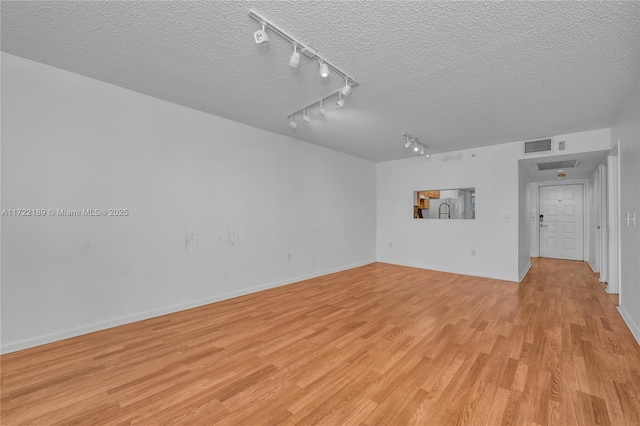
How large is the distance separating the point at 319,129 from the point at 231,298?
2.93 metres

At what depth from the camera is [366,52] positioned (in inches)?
84.0

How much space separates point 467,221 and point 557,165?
208cm

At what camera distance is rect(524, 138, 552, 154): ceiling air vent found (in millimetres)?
4412

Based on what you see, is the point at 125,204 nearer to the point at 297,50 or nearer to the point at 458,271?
the point at 297,50

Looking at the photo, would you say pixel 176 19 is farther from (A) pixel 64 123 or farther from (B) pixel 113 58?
(A) pixel 64 123

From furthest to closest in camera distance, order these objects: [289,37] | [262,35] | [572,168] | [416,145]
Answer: [572,168]
[416,145]
[289,37]
[262,35]

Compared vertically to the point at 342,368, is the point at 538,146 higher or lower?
higher

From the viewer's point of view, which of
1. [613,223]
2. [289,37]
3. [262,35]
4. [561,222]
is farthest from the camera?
[561,222]

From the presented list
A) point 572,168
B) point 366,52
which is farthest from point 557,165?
point 366,52

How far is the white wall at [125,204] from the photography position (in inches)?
92.5

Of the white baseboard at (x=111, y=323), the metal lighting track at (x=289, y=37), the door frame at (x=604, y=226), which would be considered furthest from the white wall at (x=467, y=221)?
the metal lighting track at (x=289, y=37)

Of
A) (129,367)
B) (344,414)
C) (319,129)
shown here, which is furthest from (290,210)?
(344,414)

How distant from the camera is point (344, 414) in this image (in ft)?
5.13

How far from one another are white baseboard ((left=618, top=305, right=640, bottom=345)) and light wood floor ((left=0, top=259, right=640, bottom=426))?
0.07 m
